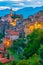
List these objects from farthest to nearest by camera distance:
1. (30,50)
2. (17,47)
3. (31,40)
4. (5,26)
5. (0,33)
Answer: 1. (5,26)
2. (0,33)
3. (17,47)
4. (31,40)
5. (30,50)

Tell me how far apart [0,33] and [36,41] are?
78.5 ft

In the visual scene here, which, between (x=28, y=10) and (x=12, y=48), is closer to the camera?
(x=12, y=48)

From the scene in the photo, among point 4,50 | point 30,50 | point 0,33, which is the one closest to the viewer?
point 30,50

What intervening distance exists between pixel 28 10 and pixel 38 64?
80527 millimetres

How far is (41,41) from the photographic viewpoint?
2100 cm

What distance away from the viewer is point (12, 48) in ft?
86.6

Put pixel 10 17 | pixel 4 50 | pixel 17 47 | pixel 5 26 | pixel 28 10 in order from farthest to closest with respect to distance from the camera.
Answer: pixel 28 10 < pixel 10 17 < pixel 5 26 < pixel 4 50 < pixel 17 47

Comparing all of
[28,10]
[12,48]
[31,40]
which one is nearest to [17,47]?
[12,48]

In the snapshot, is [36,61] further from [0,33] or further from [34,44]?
[0,33]

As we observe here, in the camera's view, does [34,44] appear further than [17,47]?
No

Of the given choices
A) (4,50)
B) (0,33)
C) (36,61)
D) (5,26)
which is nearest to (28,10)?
(5,26)

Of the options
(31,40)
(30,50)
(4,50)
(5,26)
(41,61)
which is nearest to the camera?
(41,61)

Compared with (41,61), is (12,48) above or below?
below

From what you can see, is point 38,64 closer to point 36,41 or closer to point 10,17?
point 36,41
